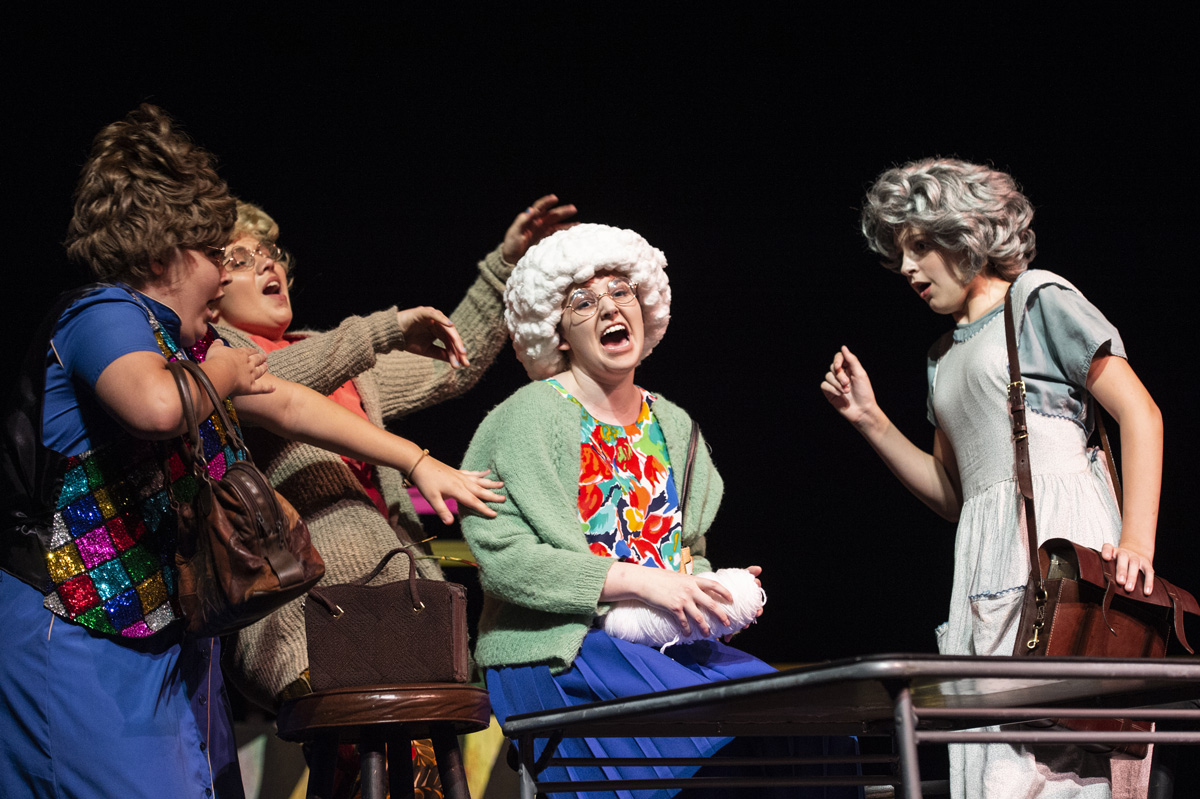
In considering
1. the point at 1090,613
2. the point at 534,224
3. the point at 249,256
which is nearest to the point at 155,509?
the point at 249,256

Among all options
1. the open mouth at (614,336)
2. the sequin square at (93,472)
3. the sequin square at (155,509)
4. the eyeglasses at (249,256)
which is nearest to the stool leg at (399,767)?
the sequin square at (155,509)

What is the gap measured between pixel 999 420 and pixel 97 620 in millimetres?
1696

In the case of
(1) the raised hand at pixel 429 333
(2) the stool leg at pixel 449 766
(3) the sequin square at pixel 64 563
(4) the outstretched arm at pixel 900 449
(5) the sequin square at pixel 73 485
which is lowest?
(2) the stool leg at pixel 449 766

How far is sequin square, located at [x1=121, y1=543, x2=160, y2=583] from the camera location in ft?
5.37

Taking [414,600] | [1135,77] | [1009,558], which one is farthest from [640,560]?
[1135,77]

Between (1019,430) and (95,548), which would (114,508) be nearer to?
(95,548)

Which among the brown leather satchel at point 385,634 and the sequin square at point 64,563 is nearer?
the sequin square at point 64,563

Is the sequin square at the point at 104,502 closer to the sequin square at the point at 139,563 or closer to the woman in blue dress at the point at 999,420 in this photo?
the sequin square at the point at 139,563

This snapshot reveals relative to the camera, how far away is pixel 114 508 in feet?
5.39

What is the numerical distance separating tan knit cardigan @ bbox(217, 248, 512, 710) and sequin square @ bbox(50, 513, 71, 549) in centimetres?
58

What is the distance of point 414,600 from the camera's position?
1905 mm

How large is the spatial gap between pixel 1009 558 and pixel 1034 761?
377 mm

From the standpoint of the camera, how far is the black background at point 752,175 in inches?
134

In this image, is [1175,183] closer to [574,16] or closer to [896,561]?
[896,561]
